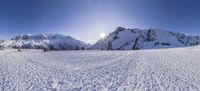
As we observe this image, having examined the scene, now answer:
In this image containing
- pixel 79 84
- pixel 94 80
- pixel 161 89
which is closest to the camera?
pixel 161 89

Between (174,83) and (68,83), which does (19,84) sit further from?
(174,83)

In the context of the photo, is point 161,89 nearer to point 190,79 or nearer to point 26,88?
point 190,79

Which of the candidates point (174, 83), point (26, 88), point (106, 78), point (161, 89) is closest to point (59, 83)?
point (26, 88)

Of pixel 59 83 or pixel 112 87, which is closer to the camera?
pixel 112 87

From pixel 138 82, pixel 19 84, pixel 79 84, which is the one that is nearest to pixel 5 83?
pixel 19 84

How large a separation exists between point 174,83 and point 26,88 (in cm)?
841

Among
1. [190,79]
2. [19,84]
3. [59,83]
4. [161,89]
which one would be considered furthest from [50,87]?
[190,79]

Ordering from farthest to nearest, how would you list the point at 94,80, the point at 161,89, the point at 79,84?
the point at 94,80 → the point at 79,84 → the point at 161,89

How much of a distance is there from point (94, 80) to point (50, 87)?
2.98m

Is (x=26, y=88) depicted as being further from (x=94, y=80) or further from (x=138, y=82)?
(x=138, y=82)

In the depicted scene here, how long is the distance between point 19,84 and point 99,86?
15.6 feet

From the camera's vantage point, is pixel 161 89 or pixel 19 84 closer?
pixel 161 89

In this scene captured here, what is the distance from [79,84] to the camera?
12.5m

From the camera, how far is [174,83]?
12750 mm
